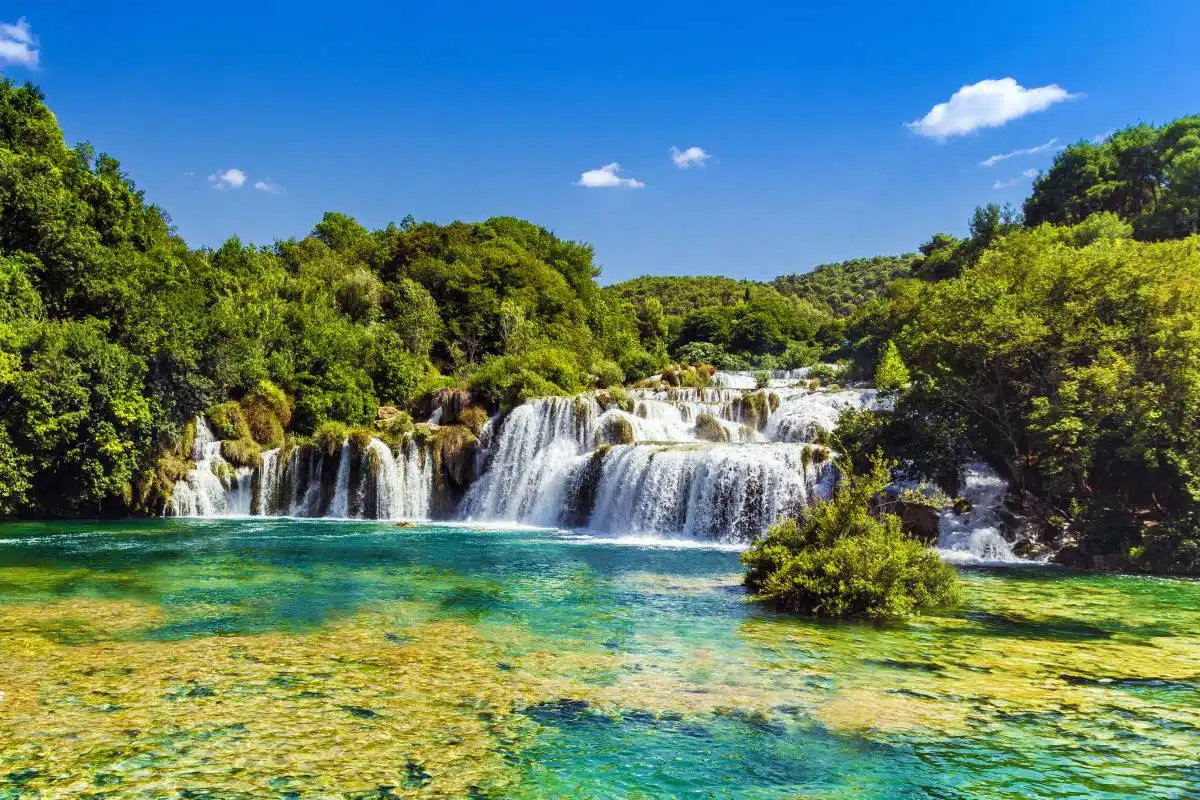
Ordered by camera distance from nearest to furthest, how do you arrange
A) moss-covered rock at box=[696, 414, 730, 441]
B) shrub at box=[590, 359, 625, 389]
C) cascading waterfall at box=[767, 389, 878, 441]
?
cascading waterfall at box=[767, 389, 878, 441]
moss-covered rock at box=[696, 414, 730, 441]
shrub at box=[590, 359, 625, 389]

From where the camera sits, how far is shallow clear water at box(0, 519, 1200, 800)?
6.05 meters

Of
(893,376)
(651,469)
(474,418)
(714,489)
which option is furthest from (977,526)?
(474,418)

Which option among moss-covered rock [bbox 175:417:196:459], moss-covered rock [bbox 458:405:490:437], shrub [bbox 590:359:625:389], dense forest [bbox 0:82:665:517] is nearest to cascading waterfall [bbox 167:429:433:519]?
moss-covered rock [bbox 175:417:196:459]

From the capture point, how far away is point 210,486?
1262 inches

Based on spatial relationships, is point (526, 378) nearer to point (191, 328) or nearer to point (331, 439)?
point (331, 439)

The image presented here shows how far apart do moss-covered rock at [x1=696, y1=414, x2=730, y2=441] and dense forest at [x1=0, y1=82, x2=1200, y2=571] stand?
23.7 ft

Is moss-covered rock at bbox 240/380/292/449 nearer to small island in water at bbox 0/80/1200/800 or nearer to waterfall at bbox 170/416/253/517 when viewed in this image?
small island in water at bbox 0/80/1200/800

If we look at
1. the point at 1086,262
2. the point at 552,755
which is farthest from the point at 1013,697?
the point at 1086,262

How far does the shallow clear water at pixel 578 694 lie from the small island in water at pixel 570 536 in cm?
6

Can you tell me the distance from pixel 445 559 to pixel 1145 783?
51.6 feet

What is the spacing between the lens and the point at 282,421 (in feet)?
117

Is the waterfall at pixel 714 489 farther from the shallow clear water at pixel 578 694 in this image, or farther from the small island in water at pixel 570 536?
the shallow clear water at pixel 578 694

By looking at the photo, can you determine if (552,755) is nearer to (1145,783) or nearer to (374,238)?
(1145,783)

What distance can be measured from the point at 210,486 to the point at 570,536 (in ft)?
55.8
